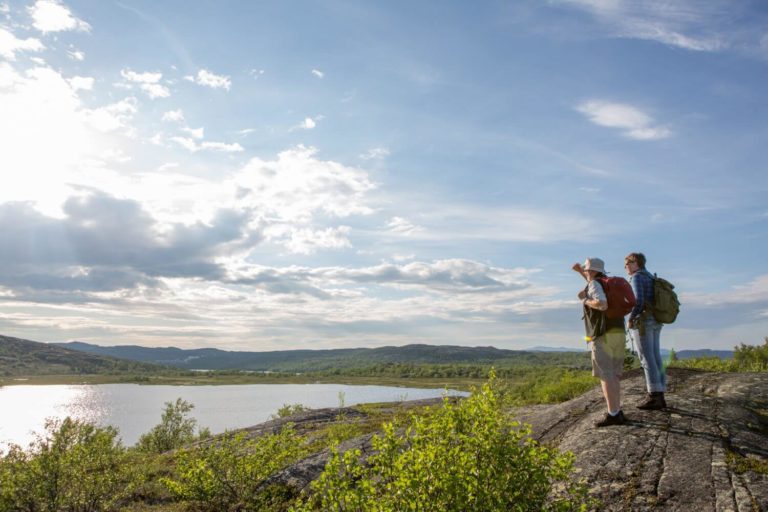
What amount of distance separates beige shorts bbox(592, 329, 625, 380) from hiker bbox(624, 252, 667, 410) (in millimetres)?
944

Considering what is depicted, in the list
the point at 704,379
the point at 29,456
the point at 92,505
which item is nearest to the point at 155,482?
the point at 92,505

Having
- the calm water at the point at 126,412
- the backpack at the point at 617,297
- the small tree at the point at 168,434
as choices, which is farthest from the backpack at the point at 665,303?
the calm water at the point at 126,412

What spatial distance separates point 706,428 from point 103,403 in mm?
110210

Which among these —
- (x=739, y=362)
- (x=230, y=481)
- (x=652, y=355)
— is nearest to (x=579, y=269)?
(x=652, y=355)

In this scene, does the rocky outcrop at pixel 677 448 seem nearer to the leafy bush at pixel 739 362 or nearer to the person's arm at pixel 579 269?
the person's arm at pixel 579 269

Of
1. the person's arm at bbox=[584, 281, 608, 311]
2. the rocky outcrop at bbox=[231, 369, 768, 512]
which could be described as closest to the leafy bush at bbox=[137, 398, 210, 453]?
the rocky outcrop at bbox=[231, 369, 768, 512]

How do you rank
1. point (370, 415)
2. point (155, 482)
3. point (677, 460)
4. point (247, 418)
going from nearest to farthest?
point (677, 460) → point (155, 482) → point (370, 415) → point (247, 418)

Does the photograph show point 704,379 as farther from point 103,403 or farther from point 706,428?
point 103,403

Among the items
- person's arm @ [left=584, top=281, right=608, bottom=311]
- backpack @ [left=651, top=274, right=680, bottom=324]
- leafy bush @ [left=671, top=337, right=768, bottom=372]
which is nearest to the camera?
person's arm @ [left=584, top=281, right=608, bottom=311]

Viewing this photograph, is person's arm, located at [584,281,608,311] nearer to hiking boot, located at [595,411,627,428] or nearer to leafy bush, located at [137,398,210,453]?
hiking boot, located at [595,411,627,428]

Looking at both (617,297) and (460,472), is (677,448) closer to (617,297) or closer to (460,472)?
(617,297)

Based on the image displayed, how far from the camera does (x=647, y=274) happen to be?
10875mm

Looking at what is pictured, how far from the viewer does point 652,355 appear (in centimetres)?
1078

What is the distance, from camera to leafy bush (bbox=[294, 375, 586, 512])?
563 centimetres
